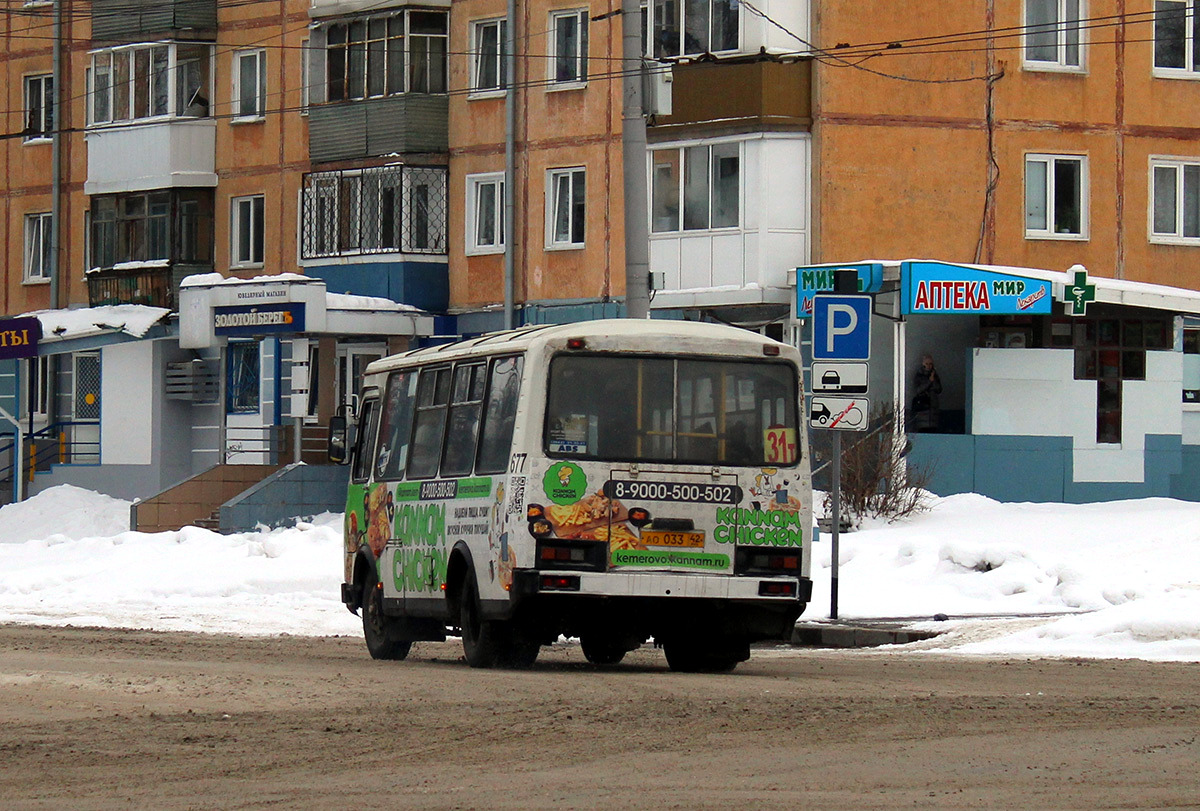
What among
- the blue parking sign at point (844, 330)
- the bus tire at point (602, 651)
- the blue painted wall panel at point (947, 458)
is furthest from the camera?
the blue painted wall panel at point (947, 458)

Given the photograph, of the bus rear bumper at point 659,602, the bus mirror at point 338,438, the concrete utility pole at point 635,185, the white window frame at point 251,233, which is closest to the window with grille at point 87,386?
the white window frame at point 251,233

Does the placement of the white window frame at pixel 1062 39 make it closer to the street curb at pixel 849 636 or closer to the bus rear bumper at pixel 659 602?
the street curb at pixel 849 636

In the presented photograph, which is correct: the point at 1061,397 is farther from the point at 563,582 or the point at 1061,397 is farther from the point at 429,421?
the point at 563,582

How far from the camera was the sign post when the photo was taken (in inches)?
808

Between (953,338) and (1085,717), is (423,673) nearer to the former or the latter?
(1085,717)

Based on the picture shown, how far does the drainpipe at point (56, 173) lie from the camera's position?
4766 centimetres

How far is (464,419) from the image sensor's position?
1698 cm

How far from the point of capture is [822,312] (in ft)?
68.8

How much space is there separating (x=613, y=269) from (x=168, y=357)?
38.9 ft

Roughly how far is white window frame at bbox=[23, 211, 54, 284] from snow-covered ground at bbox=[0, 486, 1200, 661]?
1638 cm

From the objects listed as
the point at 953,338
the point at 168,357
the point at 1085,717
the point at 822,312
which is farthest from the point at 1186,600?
the point at 168,357

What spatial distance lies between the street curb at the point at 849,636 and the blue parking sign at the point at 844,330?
2.50 m

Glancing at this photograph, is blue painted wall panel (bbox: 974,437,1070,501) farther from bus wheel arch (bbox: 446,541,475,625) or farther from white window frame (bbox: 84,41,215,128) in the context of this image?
white window frame (bbox: 84,41,215,128)

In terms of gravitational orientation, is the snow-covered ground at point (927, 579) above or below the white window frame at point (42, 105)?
below
